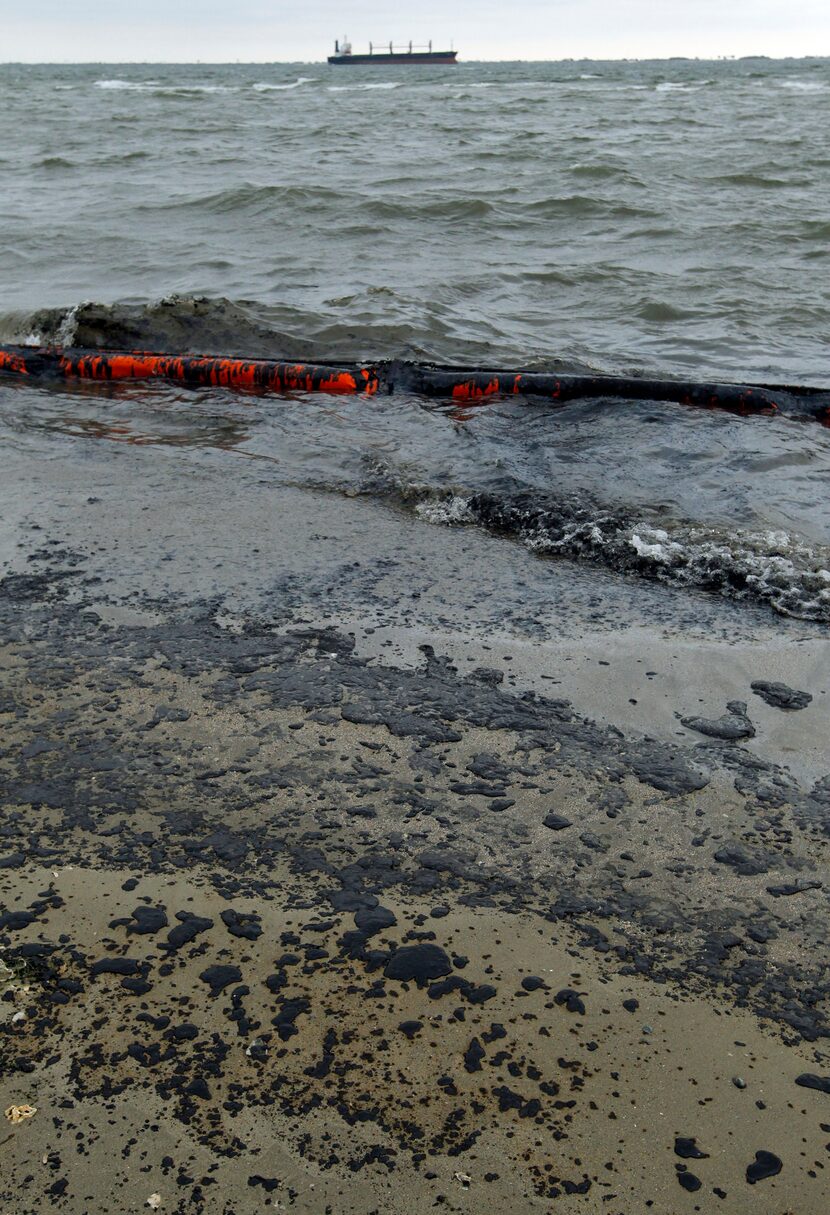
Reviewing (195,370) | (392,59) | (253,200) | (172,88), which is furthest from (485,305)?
(392,59)

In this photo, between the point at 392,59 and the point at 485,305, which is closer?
the point at 485,305

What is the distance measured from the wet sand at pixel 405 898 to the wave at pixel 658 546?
0.18 metres

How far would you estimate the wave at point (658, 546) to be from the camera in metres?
3.40

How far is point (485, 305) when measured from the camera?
849 cm

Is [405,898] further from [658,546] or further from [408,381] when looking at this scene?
[408,381]

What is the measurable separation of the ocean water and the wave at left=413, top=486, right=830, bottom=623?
0.01 m

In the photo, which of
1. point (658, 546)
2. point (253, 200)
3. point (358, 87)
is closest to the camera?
point (658, 546)

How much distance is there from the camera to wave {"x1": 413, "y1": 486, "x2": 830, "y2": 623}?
3400mm

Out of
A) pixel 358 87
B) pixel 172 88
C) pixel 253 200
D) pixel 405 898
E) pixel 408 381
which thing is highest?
pixel 358 87

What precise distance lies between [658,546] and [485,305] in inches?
208

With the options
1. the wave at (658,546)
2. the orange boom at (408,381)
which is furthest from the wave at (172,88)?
the wave at (658,546)

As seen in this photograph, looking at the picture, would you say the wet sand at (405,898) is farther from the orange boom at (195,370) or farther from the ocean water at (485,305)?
the orange boom at (195,370)

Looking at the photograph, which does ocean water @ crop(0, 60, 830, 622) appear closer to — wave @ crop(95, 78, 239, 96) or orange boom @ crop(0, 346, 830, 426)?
orange boom @ crop(0, 346, 830, 426)

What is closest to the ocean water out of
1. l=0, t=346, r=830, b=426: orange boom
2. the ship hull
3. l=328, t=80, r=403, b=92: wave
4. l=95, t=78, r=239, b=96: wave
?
l=0, t=346, r=830, b=426: orange boom
